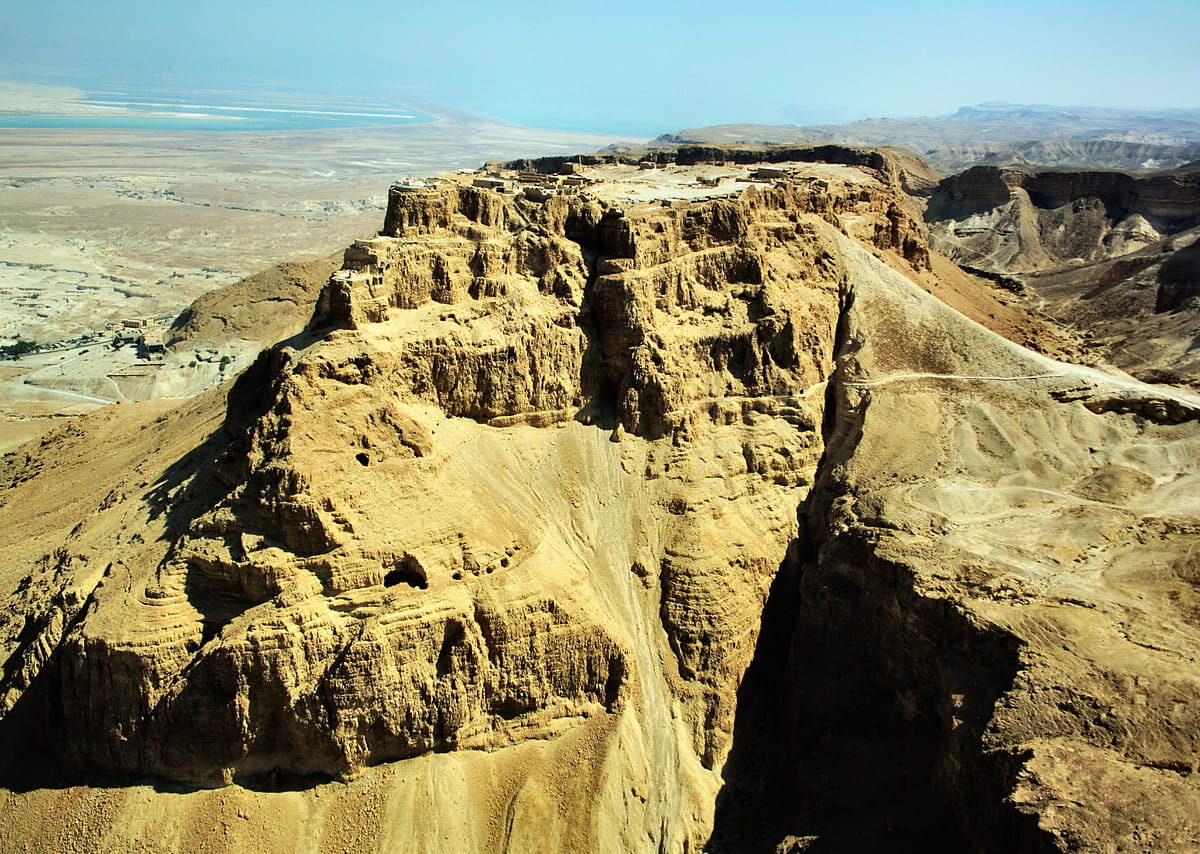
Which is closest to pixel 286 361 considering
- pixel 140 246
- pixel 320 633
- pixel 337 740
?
pixel 320 633

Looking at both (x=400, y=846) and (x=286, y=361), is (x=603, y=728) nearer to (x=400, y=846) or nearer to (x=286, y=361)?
(x=400, y=846)

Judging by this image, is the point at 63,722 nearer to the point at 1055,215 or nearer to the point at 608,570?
the point at 608,570

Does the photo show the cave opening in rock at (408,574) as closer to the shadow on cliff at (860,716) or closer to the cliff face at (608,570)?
the cliff face at (608,570)

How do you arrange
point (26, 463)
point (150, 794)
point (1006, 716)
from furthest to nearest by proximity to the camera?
point (26, 463) → point (150, 794) → point (1006, 716)

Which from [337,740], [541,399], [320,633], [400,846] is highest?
[541,399]

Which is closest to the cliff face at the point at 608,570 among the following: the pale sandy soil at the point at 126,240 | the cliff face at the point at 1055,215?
the pale sandy soil at the point at 126,240

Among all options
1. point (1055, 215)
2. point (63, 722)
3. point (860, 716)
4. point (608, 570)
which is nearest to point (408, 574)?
point (608, 570)

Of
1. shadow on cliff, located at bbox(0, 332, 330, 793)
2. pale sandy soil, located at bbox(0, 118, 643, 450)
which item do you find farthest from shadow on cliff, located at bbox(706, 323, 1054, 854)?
pale sandy soil, located at bbox(0, 118, 643, 450)
